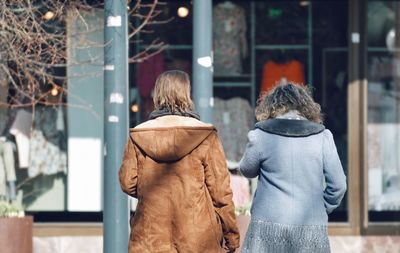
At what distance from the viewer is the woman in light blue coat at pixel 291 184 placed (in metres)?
6.25

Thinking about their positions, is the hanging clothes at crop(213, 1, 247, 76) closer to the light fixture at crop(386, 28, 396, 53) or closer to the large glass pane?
the large glass pane

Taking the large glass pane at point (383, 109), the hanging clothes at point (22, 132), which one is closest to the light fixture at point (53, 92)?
the hanging clothes at point (22, 132)

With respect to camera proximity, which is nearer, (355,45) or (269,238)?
(269,238)

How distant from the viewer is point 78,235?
11.5 m

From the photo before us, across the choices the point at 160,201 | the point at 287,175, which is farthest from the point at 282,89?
the point at 160,201

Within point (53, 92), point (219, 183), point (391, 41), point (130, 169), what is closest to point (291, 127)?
point (219, 183)

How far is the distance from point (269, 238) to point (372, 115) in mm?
6082

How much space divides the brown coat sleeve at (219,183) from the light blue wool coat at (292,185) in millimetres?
285

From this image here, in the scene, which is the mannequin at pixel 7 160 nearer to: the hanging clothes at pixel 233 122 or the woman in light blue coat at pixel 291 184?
the hanging clothes at pixel 233 122

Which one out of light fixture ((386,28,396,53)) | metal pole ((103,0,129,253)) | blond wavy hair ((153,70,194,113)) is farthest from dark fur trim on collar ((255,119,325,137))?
light fixture ((386,28,396,53))

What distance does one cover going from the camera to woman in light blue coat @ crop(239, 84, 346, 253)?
625 cm

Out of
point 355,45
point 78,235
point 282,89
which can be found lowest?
point 78,235

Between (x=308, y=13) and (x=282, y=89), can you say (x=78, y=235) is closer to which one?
(x=308, y=13)

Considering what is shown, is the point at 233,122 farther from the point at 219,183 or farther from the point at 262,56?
the point at 219,183
